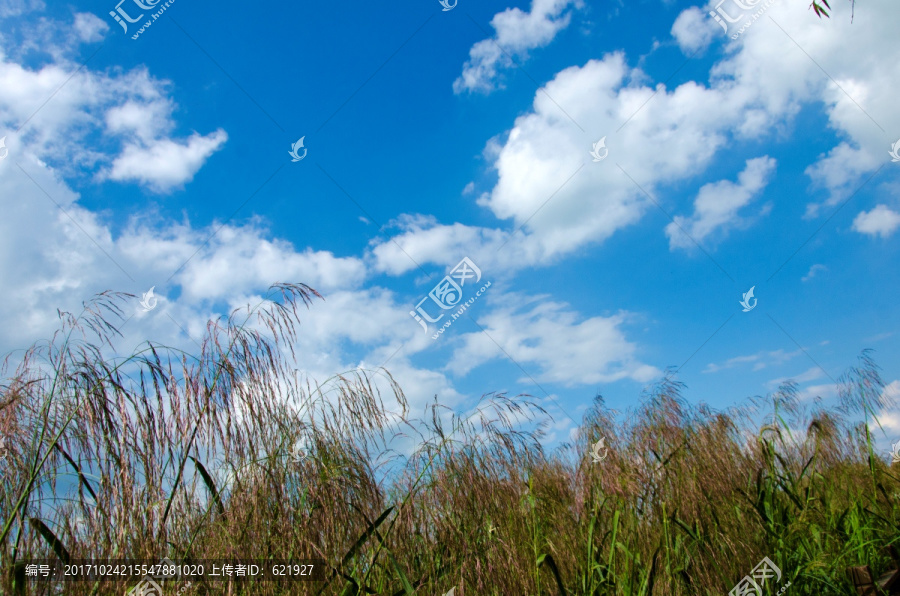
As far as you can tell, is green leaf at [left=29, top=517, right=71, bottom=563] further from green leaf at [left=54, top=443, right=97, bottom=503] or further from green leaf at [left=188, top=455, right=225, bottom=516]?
green leaf at [left=188, top=455, right=225, bottom=516]

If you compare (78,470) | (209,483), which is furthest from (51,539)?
(209,483)

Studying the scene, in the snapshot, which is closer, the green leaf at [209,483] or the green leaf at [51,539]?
the green leaf at [51,539]

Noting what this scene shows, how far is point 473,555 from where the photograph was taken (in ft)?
9.96

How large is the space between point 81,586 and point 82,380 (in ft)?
2.75

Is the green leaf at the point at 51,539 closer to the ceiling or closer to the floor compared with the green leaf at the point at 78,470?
closer to the floor

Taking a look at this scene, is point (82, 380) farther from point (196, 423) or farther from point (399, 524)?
point (399, 524)
